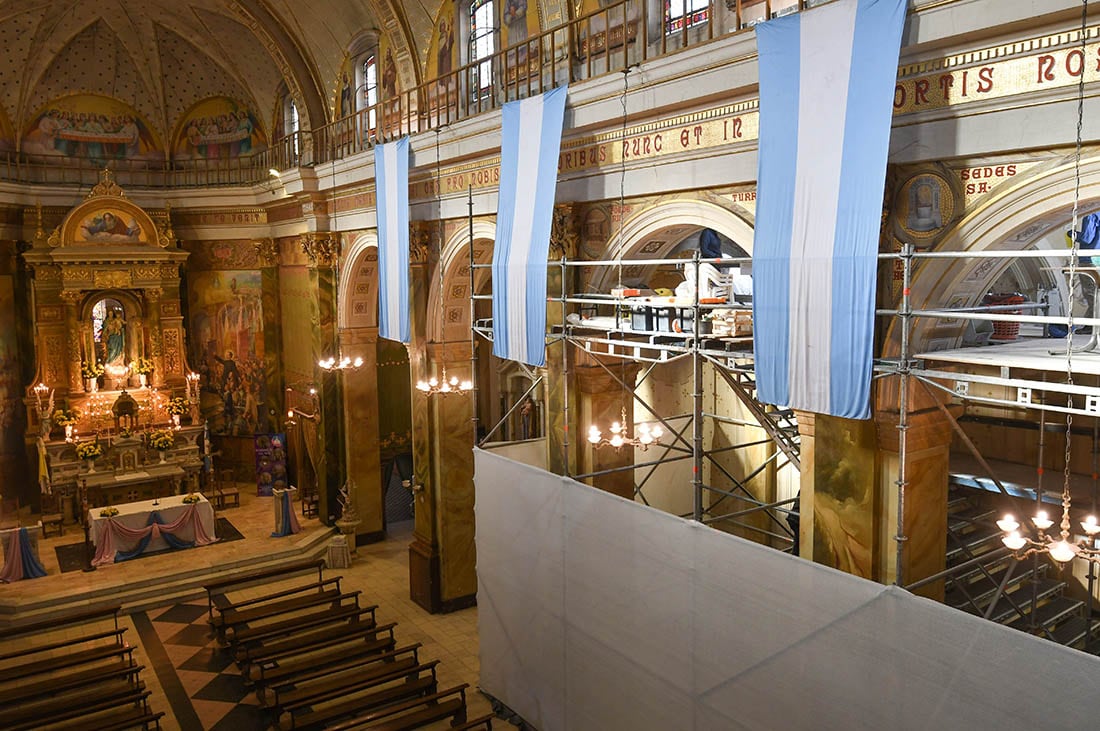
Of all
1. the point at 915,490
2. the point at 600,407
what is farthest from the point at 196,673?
the point at 915,490

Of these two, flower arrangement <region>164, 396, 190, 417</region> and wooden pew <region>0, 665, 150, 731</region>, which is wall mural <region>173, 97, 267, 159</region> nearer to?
flower arrangement <region>164, 396, 190, 417</region>

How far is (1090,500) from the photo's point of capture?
12.5 m

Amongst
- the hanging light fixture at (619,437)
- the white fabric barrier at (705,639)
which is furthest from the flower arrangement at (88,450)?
the hanging light fixture at (619,437)

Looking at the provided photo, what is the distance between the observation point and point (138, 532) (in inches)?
730

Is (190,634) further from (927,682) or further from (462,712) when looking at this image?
(927,682)

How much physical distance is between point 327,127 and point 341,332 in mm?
4301

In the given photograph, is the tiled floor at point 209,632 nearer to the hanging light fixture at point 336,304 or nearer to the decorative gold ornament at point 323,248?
the hanging light fixture at point 336,304

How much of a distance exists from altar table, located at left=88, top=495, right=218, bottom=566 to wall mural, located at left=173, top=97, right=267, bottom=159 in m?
9.60

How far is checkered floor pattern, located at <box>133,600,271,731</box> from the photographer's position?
12.6 metres

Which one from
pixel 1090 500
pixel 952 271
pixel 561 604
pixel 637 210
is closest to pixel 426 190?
pixel 637 210

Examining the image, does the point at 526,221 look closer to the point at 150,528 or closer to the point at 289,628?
the point at 289,628

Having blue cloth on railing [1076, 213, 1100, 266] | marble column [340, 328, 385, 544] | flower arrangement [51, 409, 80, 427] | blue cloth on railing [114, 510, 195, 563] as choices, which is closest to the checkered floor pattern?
blue cloth on railing [114, 510, 195, 563]

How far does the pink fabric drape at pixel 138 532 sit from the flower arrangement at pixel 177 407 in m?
3.95

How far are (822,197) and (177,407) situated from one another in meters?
18.6
